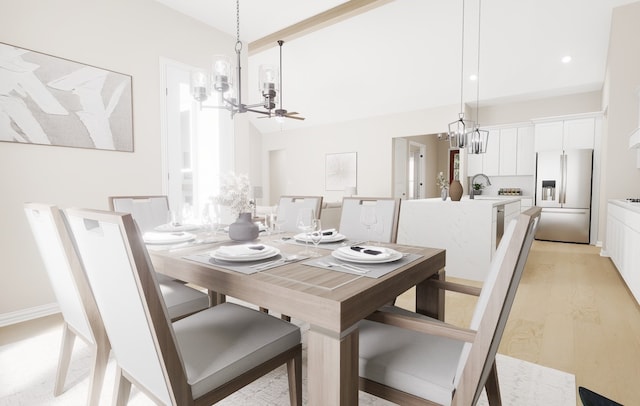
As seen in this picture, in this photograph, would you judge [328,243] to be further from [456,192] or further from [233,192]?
[456,192]

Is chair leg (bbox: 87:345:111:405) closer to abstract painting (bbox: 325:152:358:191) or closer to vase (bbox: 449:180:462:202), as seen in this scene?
A: vase (bbox: 449:180:462:202)

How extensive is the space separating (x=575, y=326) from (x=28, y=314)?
14.0 ft

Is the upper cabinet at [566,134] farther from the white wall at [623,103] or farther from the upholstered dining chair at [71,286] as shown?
the upholstered dining chair at [71,286]

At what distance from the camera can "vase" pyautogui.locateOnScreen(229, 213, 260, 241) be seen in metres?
1.82

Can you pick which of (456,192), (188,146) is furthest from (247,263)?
(456,192)

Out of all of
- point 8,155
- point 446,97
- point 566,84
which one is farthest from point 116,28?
point 566,84

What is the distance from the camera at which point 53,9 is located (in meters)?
2.71

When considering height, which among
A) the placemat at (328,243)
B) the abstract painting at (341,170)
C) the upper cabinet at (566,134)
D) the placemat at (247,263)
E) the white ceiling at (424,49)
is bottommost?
the placemat at (328,243)

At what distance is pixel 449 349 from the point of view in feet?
3.80

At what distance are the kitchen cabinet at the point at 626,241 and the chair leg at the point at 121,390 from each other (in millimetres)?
3641

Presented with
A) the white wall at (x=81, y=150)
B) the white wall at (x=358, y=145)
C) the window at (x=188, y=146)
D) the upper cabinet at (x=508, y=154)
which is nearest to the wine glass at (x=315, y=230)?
the window at (x=188, y=146)

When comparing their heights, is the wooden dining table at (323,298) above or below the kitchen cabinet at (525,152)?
below

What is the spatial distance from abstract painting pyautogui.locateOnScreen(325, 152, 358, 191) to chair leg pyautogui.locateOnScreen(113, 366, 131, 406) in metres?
7.13

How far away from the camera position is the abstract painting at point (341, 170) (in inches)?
320
